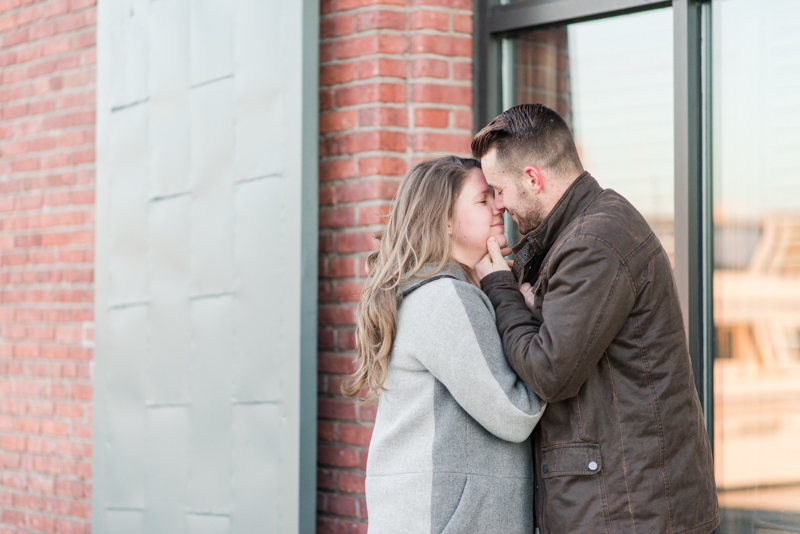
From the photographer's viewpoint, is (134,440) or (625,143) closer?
(625,143)

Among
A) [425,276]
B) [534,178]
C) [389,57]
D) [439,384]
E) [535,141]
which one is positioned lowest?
[439,384]

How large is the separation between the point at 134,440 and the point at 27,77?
2.28 meters

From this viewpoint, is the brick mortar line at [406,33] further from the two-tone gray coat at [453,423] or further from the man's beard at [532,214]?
the two-tone gray coat at [453,423]

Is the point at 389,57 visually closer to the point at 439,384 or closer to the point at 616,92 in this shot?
the point at 616,92

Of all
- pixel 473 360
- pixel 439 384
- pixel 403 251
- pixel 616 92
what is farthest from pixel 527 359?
pixel 616 92

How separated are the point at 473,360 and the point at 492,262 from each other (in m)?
0.37

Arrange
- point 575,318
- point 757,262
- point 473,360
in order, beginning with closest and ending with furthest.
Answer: point 575,318 < point 473,360 < point 757,262

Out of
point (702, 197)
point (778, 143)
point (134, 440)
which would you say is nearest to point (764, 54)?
point (778, 143)

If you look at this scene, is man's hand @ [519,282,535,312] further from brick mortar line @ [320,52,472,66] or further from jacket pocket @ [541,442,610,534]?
brick mortar line @ [320,52,472,66]

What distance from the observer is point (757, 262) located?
316 cm

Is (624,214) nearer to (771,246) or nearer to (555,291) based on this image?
(555,291)

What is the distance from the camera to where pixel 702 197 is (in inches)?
129

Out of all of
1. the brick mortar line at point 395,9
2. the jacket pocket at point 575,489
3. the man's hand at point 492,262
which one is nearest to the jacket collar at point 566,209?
the man's hand at point 492,262

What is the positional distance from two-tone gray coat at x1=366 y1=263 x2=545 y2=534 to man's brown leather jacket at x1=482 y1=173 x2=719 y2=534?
83 millimetres
